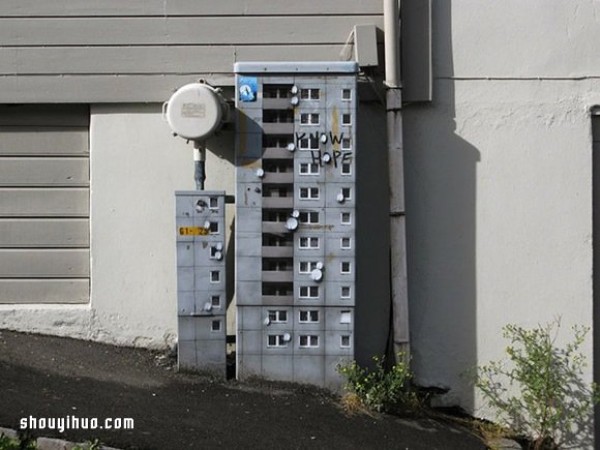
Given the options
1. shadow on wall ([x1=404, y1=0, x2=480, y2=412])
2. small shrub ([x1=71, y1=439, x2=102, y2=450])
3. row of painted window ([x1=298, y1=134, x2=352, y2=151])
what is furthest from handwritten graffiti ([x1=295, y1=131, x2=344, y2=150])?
small shrub ([x1=71, y1=439, x2=102, y2=450])

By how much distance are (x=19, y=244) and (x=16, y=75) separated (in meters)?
1.29

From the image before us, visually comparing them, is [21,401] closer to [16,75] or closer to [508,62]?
[16,75]

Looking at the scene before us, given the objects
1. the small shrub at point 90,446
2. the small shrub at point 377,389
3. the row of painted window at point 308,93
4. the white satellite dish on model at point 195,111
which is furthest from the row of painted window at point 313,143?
the small shrub at point 90,446

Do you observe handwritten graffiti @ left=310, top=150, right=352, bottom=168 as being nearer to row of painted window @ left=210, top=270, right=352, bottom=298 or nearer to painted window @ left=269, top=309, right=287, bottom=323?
row of painted window @ left=210, top=270, right=352, bottom=298

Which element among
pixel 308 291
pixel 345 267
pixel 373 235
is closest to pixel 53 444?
pixel 308 291

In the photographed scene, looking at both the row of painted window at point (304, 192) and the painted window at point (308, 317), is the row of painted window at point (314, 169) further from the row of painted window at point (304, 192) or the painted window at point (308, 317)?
the painted window at point (308, 317)

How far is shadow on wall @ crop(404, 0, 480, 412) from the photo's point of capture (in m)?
6.73

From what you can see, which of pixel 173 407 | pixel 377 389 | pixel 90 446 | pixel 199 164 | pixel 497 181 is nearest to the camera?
pixel 90 446

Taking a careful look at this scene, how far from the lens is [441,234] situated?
6.75 m

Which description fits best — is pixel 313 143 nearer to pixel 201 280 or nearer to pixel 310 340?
pixel 201 280

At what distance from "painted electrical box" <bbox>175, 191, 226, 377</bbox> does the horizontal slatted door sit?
1026 mm

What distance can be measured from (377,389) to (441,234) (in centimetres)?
130

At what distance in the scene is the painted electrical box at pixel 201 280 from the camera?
635cm

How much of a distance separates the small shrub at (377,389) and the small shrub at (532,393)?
0.65 m
